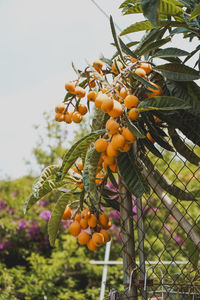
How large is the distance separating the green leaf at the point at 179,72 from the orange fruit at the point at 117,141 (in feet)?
0.67

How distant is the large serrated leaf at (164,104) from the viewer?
75cm

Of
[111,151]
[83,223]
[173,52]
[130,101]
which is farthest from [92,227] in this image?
[173,52]

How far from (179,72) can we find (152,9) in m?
0.26

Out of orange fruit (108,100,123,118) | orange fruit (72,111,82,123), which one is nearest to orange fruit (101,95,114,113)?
orange fruit (108,100,123,118)

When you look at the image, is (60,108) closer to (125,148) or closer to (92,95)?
(92,95)

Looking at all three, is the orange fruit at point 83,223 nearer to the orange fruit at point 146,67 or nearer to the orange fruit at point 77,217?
the orange fruit at point 77,217

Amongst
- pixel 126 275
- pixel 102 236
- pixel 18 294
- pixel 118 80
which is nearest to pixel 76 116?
pixel 118 80

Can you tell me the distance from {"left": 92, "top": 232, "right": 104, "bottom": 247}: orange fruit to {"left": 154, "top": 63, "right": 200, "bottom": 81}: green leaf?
485 mm

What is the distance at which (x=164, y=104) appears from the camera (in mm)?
767

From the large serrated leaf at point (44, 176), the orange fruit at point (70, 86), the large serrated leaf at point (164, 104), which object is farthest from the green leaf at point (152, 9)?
the large serrated leaf at point (44, 176)

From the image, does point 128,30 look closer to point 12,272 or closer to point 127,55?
point 127,55

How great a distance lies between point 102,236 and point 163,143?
1.06 ft

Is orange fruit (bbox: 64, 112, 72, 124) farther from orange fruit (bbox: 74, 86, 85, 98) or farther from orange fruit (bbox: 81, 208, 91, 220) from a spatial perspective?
orange fruit (bbox: 81, 208, 91, 220)

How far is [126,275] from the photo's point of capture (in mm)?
969
